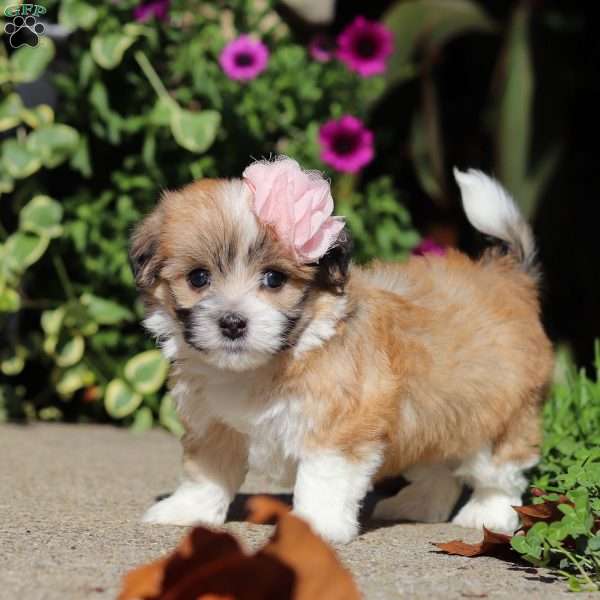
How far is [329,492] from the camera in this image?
11.2 feet

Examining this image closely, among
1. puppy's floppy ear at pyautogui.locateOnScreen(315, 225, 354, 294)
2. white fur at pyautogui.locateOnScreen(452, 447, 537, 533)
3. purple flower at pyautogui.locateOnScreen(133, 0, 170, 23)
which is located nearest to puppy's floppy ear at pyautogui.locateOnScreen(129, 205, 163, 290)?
puppy's floppy ear at pyautogui.locateOnScreen(315, 225, 354, 294)

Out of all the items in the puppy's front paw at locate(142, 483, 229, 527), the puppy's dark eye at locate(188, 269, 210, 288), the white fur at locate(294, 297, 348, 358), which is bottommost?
the puppy's front paw at locate(142, 483, 229, 527)

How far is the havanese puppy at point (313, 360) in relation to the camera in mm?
3342

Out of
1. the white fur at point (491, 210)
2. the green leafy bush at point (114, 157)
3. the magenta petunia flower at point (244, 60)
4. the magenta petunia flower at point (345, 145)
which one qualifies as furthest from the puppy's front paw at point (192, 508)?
the magenta petunia flower at point (244, 60)

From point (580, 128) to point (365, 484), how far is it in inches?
204

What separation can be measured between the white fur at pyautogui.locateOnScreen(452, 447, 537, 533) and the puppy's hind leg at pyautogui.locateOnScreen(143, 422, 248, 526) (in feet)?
2.90

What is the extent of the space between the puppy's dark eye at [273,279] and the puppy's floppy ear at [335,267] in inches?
5.4

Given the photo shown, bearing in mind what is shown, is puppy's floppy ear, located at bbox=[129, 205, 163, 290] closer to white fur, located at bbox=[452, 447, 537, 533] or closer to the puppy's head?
the puppy's head

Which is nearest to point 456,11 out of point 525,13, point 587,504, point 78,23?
point 525,13

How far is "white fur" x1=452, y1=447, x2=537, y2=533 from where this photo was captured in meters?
3.97

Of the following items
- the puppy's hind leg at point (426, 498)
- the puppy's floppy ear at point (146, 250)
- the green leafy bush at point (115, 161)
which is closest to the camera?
the puppy's floppy ear at point (146, 250)

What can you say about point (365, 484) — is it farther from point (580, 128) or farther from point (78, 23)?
point (580, 128)

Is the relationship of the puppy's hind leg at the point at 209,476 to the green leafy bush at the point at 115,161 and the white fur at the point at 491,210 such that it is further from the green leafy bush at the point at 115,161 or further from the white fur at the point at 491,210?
the green leafy bush at the point at 115,161

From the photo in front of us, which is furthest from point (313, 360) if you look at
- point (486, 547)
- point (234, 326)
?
point (486, 547)
